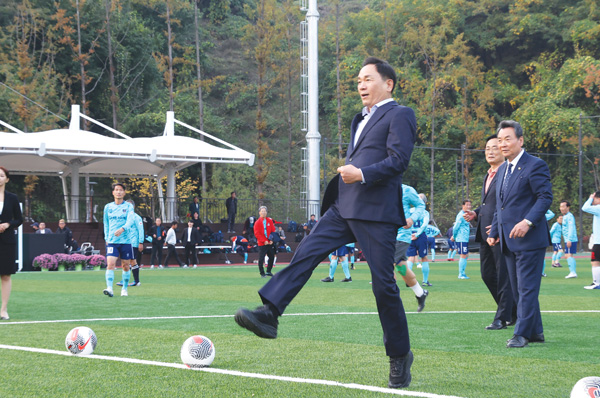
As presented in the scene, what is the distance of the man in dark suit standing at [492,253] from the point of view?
8680 mm

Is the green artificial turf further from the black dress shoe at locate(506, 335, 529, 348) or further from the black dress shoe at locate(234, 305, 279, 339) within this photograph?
the black dress shoe at locate(234, 305, 279, 339)

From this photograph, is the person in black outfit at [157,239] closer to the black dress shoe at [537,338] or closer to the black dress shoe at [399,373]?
the black dress shoe at [537,338]

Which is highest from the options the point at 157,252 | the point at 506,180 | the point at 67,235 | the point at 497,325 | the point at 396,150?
the point at 396,150

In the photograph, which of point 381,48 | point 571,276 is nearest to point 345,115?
point 381,48

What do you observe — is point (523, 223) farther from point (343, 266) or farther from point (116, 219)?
point (343, 266)

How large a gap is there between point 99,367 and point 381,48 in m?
53.3

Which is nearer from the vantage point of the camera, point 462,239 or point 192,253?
point 462,239

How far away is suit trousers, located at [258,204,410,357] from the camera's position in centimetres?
493

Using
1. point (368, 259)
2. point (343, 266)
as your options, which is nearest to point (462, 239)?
point (343, 266)

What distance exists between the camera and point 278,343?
24.2 ft

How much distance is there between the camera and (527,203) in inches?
295

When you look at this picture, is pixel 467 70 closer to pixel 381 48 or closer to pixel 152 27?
pixel 381 48

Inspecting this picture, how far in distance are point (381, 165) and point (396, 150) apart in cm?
16

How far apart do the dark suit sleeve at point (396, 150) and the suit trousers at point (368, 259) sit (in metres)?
0.33
